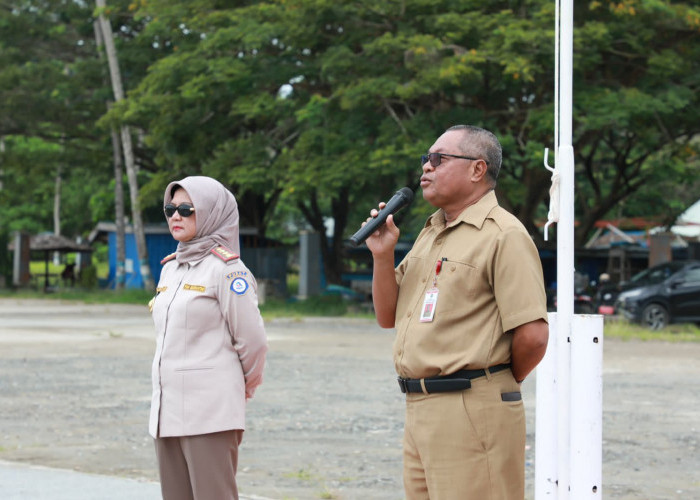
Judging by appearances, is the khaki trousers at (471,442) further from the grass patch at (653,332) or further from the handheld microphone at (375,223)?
the grass patch at (653,332)

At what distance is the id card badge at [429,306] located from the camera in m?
3.80

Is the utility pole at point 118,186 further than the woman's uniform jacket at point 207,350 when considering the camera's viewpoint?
Yes

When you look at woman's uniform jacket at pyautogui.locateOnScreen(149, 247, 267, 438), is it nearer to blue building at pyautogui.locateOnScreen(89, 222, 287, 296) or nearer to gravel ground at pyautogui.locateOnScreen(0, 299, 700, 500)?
gravel ground at pyautogui.locateOnScreen(0, 299, 700, 500)

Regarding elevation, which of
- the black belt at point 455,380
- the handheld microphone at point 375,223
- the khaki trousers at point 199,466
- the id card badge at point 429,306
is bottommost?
the khaki trousers at point 199,466

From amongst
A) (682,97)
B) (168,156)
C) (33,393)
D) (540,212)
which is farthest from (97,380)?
(540,212)

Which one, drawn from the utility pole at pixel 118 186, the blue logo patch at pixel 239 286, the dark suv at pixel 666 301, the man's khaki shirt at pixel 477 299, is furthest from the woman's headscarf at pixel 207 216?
the utility pole at pixel 118 186

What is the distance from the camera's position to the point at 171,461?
4461 millimetres

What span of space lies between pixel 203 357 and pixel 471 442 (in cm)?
123

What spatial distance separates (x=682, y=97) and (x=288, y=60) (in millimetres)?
9448

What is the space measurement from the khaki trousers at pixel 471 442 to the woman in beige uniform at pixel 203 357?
96 cm

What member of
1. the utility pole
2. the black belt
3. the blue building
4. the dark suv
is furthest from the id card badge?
the blue building

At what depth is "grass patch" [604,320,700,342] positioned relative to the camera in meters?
20.1

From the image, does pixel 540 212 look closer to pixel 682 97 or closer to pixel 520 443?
pixel 682 97

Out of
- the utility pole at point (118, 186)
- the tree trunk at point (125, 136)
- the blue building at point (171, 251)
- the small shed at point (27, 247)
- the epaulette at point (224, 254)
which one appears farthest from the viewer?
the small shed at point (27, 247)
